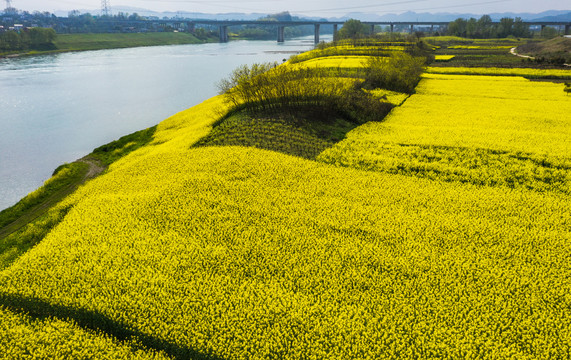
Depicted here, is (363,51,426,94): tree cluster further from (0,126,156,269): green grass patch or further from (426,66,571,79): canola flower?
(0,126,156,269): green grass patch

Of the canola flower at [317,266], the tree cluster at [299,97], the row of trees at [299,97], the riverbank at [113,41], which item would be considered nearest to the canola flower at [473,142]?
the canola flower at [317,266]

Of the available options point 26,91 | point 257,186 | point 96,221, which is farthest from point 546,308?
point 26,91

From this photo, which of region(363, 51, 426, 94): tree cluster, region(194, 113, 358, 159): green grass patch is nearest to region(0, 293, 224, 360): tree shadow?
region(194, 113, 358, 159): green grass patch

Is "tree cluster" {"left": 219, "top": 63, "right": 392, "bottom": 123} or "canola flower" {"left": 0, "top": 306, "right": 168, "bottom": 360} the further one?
"tree cluster" {"left": 219, "top": 63, "right": 392, "bottom": 123}

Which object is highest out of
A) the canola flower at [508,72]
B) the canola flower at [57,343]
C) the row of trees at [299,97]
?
the canola flower at [508,72]

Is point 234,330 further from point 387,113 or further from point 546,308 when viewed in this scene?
point 387,113

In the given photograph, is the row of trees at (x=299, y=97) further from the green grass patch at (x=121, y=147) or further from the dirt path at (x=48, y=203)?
the dirt path at (x=48, y=203)
